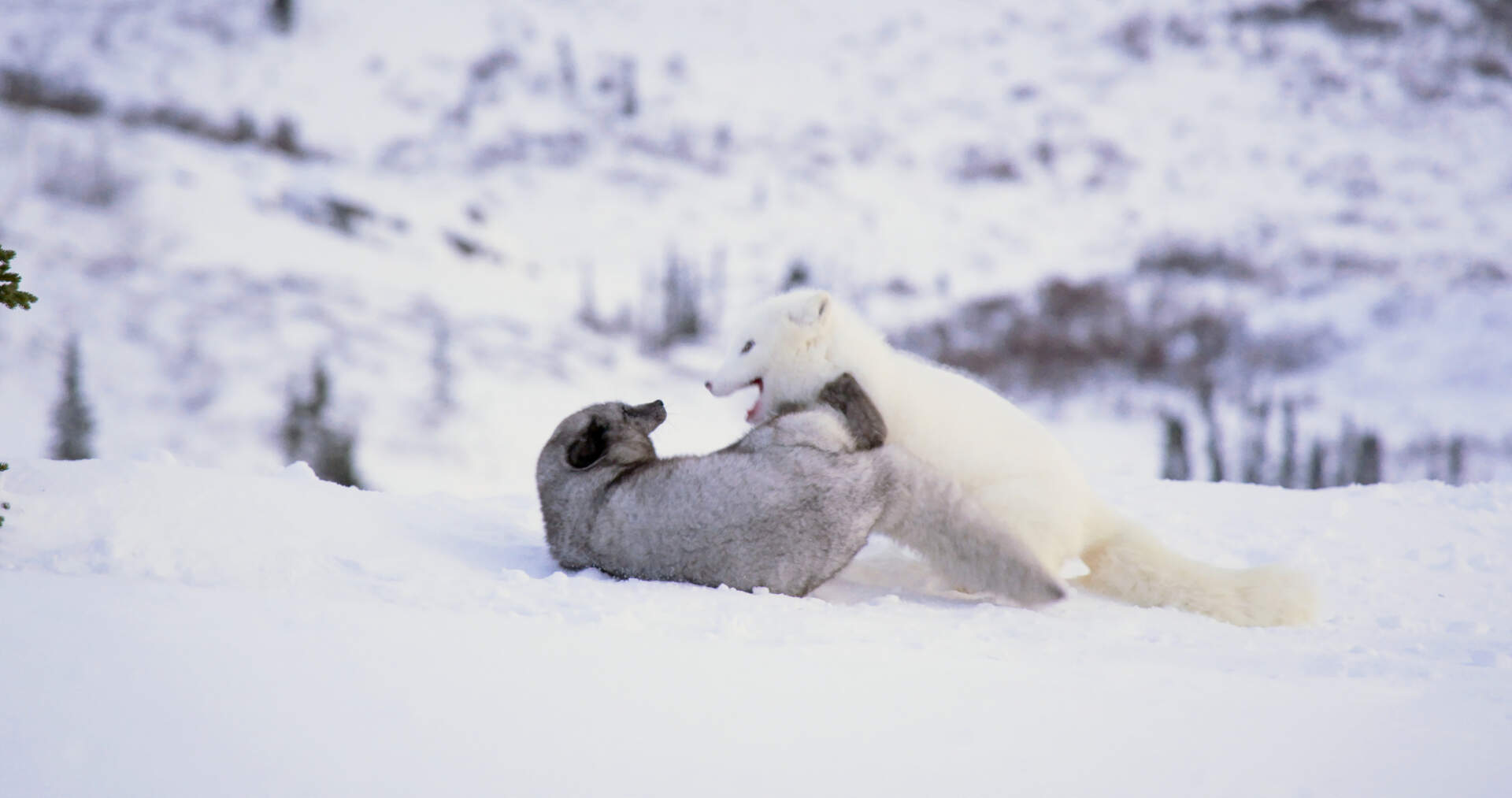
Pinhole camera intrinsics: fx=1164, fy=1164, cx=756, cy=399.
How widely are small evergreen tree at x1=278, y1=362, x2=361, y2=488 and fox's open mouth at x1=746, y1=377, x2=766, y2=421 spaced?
27.4ft

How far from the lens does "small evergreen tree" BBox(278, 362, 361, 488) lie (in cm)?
1289

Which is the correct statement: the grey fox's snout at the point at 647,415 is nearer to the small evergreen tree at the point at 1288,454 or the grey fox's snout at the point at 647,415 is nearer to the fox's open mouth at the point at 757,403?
the fox's open mouth at the point at 757,403

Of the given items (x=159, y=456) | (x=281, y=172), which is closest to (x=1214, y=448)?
(x=159, y=456)

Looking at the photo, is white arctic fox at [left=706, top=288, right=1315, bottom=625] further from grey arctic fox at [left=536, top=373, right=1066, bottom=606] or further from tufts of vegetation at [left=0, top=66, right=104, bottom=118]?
tufts of vegetation at [left=0, top=66, right=104, bottom=118]

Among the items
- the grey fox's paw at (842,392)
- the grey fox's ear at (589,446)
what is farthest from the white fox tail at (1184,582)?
the grey fox's ear at (589,446)

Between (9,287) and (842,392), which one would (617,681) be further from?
(9,287)

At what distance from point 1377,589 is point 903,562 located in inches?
84.1

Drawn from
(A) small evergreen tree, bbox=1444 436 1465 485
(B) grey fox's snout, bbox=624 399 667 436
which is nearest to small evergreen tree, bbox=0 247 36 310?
(B) grey fox's snout, bbox=624 399 667 436

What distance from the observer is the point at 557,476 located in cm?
514

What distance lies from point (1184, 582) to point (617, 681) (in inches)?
108

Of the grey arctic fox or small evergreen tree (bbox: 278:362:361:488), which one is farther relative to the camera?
small evergreen tree (bbox: 278:362:361:488)

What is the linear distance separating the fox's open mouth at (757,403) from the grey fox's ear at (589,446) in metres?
0.65

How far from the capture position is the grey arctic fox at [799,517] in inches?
177

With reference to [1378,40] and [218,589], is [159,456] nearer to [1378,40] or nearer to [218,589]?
[218,589]
